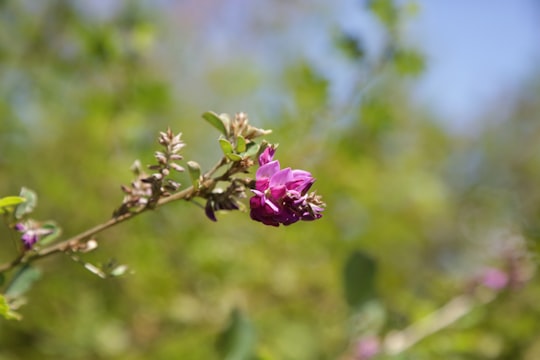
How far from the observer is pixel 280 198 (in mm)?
455

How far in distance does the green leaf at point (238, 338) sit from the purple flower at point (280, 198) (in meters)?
0.44

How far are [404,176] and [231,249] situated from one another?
1105mm

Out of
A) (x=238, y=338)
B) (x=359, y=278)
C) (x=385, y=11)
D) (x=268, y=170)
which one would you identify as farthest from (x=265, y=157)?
(x=385, y=11)

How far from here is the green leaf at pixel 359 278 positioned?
3.34ft

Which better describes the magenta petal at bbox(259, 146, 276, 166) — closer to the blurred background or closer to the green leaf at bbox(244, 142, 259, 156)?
the green leaf at bbox(244, 142, 259, 156)

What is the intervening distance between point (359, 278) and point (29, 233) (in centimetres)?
64

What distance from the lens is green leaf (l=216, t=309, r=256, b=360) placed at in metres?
0.85

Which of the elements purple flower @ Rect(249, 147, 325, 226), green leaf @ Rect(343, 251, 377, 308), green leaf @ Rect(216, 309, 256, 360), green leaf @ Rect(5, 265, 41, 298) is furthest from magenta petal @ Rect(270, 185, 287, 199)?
green leaf @ Rect(343, 251, 377, 308)

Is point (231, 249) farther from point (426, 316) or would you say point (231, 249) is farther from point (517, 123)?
point (517, 123)

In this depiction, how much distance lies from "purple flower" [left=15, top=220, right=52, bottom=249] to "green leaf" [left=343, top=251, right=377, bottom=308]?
59cm

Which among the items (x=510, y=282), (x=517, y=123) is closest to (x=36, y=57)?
(x=510, y=282)

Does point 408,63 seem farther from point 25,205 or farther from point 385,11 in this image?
point 25,205

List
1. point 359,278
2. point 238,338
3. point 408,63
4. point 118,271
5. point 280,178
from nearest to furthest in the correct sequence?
1. point 280,178
2. point 118,271
3. point 238,338
4. point 359,278
5. point 408,63

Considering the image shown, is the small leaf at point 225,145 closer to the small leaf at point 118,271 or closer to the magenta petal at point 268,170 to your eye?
the magenta petal at point 268,170
